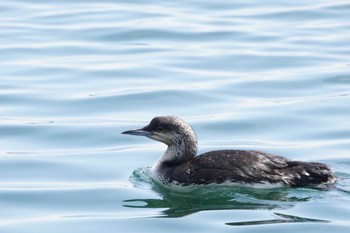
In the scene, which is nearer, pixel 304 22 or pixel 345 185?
pixel 345 185

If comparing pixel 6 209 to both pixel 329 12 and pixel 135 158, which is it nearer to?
pixel 135 158

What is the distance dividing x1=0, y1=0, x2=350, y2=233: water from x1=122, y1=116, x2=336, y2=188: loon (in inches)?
5.4

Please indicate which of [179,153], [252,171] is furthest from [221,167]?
[179,153]

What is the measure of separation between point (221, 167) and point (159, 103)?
14.5 feet

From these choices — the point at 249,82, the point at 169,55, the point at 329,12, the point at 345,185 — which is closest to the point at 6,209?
the point at 345,185

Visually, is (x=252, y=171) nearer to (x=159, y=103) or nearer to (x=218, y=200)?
(x=218, y=200)

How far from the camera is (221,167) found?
13.6 m

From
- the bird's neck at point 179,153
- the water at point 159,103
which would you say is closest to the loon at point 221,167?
the bird's neck at point 179,153

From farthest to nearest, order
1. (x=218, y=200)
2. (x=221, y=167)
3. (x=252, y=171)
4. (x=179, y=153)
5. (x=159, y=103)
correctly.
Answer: (x=159, y=103) < (x=179, y=153) < (x=221, y=167) < (x=252, y=171) < (x=218, y=200)

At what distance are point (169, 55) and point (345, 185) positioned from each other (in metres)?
8.31

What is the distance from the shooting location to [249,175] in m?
13.5

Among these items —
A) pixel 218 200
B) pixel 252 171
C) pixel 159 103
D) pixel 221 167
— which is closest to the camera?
pixel 218 200

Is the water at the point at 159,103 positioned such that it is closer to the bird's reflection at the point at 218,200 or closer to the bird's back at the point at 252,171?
the bird's reflection at the point at 218,200

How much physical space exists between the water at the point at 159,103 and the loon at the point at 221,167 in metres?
0.14
